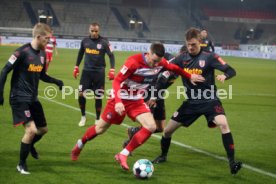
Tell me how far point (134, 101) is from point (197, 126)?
489 cm

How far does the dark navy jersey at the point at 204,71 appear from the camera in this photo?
7.50 metres

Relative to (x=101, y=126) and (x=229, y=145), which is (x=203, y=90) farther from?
(x=101, y=126)

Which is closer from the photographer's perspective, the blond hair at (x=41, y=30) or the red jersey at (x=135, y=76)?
the blond hair at (x=41, y=30)

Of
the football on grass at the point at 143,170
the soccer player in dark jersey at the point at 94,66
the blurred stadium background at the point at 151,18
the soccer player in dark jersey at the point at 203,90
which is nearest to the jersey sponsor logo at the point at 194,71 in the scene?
the soccer player in dark jersey at the point at 203,90

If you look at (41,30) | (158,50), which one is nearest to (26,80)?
(41,30)

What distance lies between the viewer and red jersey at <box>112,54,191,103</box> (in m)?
7.03

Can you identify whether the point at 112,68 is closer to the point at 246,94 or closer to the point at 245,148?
the point at 245,148

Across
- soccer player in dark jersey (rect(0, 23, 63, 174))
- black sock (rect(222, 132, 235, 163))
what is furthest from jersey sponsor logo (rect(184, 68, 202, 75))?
soccer player in dark jersey (rect(0, 23, 63, 174))

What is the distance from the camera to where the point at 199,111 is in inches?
297

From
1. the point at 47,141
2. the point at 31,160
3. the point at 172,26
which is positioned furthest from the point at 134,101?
the point at 172,26

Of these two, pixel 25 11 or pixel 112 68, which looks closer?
pixel 112 68

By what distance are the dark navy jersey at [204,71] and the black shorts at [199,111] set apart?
84 mm

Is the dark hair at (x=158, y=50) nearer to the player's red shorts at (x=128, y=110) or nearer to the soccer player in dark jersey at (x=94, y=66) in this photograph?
the player's red shorts at (x=128, y=110)

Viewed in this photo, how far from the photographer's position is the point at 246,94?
19.7m
